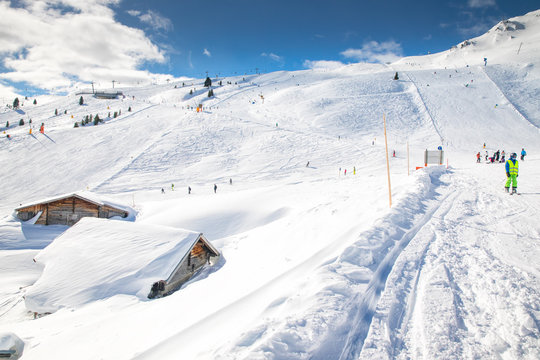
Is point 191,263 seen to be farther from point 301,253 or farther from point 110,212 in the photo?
point 110,212

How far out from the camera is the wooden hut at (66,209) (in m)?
17.2

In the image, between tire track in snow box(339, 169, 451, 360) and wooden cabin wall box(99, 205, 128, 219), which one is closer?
Answer: tire track in snow box(339, 169, 451, 360)

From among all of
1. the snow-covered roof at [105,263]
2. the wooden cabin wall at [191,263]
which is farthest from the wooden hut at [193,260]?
the snow-covered roof at [105,263]

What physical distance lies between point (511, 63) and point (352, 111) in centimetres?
5820

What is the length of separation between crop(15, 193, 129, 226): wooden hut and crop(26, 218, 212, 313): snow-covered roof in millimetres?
7149

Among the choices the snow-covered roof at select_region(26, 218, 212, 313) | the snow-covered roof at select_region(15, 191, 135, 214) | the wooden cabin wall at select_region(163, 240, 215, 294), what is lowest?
the wooden cabin wall at select_region(163, 240, 215, 294)

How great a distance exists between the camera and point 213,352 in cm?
281

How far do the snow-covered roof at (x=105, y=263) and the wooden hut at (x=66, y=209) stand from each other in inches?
281

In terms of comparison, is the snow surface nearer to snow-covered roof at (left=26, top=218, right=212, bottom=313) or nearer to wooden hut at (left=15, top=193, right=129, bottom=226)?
snow-covered roof at (left=26, top=218, right=212, bottom=313)

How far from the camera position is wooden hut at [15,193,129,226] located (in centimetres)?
1719

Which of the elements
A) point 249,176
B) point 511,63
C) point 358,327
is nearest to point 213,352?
point 358,327

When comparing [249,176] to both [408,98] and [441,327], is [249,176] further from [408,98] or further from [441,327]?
[408,98]

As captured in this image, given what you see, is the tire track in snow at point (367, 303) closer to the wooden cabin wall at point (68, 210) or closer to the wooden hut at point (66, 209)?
the wooden hut at point (66, 209)

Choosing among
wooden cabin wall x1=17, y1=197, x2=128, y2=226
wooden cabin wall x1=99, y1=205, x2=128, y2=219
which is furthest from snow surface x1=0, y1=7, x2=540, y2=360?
wooden cabin wall x1=99, y1=205, x2=128, y2=219
